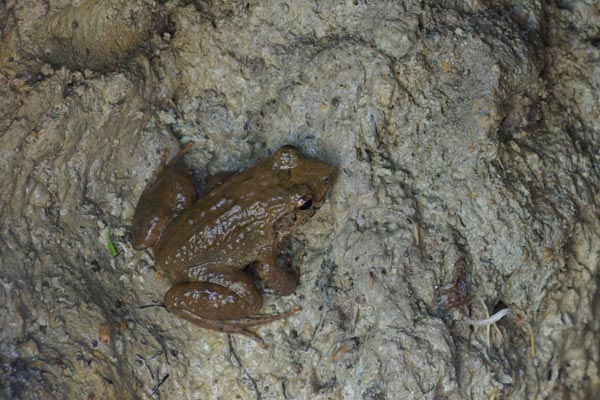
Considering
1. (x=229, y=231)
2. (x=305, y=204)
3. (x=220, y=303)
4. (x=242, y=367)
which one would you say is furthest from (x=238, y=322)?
(x=305, y=204)

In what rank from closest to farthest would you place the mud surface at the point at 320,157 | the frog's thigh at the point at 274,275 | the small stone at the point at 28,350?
the small stone at the point at 28,350
the mud surface at the point at 320,157
the frog's thigh at the point at 274,275

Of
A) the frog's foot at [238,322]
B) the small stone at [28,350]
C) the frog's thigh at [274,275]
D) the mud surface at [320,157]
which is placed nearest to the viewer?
the small stone at [28,350]

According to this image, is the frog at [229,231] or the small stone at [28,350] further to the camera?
the frog at [229,231]

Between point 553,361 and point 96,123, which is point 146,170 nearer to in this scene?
point 96,123

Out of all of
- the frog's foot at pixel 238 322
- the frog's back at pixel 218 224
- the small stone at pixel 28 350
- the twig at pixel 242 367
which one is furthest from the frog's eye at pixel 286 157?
the small stone at pixel 28 350

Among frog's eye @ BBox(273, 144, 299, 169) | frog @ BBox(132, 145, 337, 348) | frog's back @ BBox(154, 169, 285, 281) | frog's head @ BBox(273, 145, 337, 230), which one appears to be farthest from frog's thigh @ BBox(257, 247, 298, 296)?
frog's eye @ BBox(273, 144, 299, 169)

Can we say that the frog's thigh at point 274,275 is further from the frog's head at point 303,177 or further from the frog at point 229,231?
the frog's head at point 303,177

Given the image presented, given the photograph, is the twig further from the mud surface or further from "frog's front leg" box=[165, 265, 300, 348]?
"frog's front leg" box=[165, 265, 300, 348]

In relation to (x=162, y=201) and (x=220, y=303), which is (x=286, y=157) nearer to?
(x=162, y=201)
